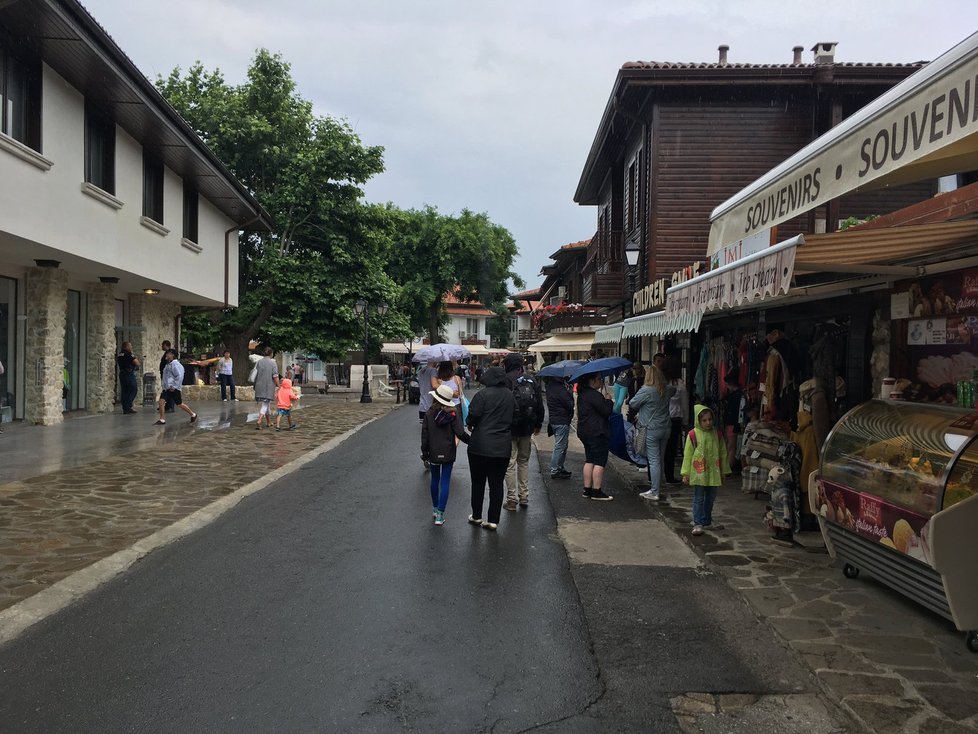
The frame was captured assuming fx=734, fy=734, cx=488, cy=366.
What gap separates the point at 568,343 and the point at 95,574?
20277 mm

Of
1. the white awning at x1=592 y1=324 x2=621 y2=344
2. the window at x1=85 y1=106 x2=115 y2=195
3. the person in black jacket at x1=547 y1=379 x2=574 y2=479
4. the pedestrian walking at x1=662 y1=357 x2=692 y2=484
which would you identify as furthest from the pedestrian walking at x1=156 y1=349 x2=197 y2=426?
the pedestrian walking at x1=662 y1=357 x2=692 y2=484

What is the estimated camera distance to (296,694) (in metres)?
3.59

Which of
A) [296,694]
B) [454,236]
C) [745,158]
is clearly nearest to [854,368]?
[296,694]

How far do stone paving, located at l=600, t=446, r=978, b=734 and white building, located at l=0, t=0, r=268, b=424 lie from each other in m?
8.83

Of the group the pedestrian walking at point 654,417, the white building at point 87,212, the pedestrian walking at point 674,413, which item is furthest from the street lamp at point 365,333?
the pedestrian walking at point 654,417

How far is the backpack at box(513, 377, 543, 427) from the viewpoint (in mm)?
7949

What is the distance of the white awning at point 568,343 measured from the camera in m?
24.5

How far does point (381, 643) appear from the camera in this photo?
4.25m

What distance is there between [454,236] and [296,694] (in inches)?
1755

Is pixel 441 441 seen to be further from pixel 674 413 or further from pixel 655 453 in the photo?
pixel 674 413

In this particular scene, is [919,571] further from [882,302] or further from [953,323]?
[882,302]

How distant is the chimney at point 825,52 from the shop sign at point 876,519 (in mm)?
12825

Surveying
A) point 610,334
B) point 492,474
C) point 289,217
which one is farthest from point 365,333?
point 492,474

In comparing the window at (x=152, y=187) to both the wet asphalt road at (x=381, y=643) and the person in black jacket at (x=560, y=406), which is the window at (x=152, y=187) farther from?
the wet asphalt road at (x=381, y=643)
